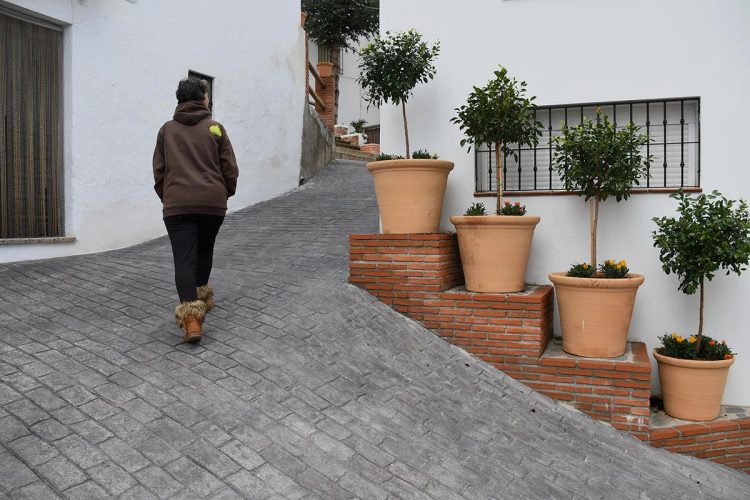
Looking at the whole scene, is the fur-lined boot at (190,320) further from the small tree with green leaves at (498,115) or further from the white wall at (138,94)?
the white wall at (138,94)

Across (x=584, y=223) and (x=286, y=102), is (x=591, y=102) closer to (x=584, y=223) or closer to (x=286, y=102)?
(x=584, y=223)

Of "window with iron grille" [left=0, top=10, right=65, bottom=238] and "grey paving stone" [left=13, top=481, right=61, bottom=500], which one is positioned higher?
"window with iron grille" [left=0, top=10, right=65, bottom=238]

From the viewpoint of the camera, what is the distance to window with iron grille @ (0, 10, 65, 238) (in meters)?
6.18

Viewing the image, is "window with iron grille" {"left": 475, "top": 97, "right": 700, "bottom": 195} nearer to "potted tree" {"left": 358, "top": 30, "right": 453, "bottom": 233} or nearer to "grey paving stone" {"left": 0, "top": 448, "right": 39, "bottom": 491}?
"potted tree" {"left": 358, "top": 30, "right": 453, "bottom": 233}

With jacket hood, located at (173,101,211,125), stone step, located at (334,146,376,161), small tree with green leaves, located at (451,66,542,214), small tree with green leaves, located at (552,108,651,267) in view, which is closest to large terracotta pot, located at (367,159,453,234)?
small tree with green leaves, located at (451,66,542,214)

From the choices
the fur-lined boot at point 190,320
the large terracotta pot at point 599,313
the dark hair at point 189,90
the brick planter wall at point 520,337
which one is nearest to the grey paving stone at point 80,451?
the fur-lined boot at point 190,320

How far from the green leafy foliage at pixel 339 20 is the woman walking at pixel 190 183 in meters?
16.0

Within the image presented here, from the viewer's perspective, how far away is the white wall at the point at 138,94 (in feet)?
22.5

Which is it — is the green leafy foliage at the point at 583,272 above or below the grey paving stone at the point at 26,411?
above

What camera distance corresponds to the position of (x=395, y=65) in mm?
5199

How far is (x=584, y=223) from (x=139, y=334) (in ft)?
12.8

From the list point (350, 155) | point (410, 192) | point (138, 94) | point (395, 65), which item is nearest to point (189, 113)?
point (410, 192)

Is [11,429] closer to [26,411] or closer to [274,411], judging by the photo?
[26,411]

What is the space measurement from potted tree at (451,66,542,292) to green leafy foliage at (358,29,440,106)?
2.37ft
